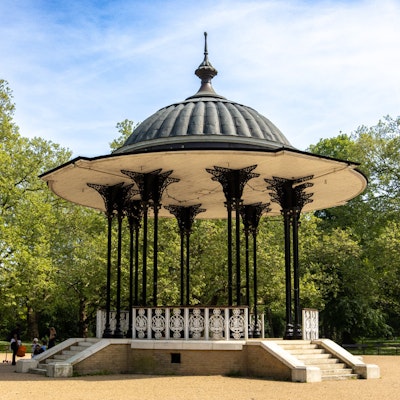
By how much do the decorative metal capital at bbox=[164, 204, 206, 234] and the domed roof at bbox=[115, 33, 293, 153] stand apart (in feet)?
20.3

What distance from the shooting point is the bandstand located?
68.1 feet

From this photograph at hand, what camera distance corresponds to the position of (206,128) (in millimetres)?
24156

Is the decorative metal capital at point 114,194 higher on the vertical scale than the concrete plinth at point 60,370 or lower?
higher

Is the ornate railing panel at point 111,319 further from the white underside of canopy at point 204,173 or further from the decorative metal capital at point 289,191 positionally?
the decorative metal capital at point 289,191

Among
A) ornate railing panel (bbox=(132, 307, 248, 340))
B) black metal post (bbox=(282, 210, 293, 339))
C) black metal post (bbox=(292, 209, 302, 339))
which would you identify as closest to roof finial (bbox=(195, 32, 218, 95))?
black metal post (bbox=(282, 210, 293, 339))

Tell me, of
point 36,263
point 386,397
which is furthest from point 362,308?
point 386,397

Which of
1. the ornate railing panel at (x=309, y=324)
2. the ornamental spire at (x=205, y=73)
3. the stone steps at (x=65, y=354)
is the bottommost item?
the stone steps at (x=65, y=354)

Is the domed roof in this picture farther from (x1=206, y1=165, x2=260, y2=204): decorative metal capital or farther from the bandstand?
(x1=206, y1=165, x2=260, y2=204): decorative metal capital

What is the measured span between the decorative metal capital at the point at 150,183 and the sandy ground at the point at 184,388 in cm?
649

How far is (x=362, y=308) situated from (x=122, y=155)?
3233 cm

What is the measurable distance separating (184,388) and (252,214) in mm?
14609

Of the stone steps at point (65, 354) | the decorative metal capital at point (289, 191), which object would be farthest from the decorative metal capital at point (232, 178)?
the stone steps at point (65, 354)

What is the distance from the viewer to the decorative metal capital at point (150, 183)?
2331 centimetres

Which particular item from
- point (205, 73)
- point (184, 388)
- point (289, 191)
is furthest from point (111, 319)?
point (205, 73)
